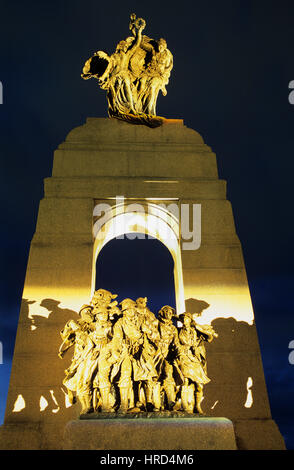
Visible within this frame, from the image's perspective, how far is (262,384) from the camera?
33.9 ft

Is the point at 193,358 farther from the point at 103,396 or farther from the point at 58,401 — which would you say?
the point at 58,401

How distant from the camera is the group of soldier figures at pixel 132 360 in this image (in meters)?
8.28

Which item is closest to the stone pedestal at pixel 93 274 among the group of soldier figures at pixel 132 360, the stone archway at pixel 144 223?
the stone archway at pixel 144 223

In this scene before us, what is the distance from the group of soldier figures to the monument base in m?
0.82

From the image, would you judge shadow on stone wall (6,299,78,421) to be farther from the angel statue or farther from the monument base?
the angel statue

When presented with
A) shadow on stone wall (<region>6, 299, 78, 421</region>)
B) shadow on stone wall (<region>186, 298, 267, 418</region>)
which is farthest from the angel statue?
shadow on stone wall (<region>186, 298, 267, 418</region>)

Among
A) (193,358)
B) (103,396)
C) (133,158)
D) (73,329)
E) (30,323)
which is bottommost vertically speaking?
(103,396)

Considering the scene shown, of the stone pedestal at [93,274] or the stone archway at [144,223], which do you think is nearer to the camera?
the stone pedestal at [93,274]

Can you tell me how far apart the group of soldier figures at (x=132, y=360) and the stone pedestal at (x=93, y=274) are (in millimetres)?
1128

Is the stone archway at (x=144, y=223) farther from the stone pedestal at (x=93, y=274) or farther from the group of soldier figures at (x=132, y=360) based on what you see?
the group of soldier figures at (x=132, y=360)

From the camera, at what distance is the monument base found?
6984 millimetres

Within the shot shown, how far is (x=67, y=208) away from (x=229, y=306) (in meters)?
5.72

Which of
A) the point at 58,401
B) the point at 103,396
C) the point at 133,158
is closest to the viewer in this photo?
the point at 103,396

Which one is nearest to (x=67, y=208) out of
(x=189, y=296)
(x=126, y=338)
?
(x=189, y=296)
